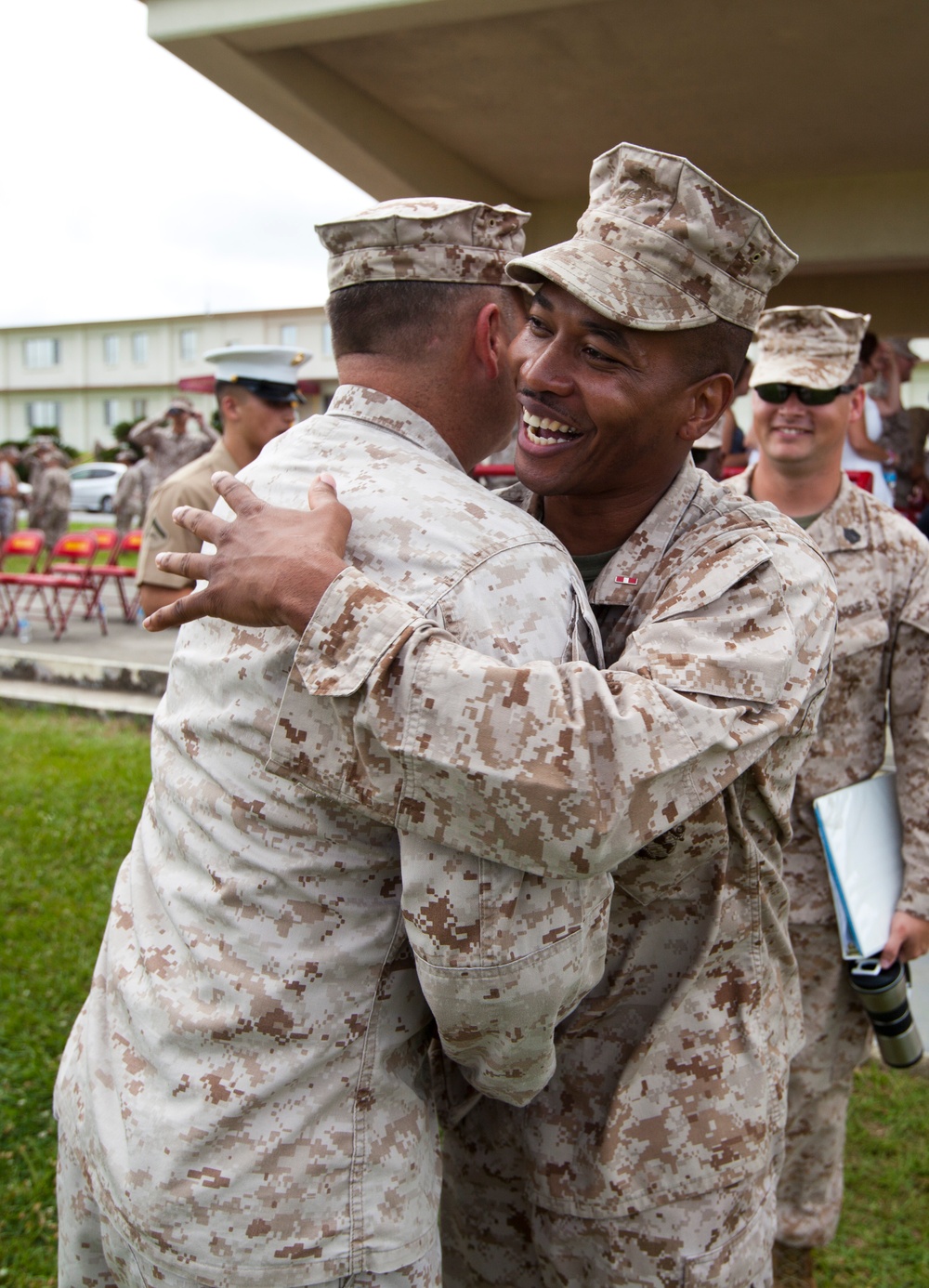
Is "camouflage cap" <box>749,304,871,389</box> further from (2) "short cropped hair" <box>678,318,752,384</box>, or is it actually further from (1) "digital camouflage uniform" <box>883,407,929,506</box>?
(1) "digital camouflage uniform" <box>883,407,929,506</box>

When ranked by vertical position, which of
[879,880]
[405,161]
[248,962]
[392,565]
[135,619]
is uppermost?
[405,161]

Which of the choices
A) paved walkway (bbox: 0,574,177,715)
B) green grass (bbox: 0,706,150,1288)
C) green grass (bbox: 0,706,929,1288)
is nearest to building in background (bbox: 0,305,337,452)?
paved walkway (bbox: 0,574,177,715)

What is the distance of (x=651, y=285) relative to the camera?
1.84m

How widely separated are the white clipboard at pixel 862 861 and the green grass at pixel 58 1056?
1.16 m

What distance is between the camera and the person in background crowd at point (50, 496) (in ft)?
58.4

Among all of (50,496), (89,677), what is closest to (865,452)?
(89,677)

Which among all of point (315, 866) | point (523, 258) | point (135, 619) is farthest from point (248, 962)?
point (135, 619)

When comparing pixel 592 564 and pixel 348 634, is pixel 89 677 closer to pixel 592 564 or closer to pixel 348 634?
pixel 592 564

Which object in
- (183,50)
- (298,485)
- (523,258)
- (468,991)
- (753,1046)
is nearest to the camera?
(468,991)

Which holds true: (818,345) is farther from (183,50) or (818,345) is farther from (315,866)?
(183,50)

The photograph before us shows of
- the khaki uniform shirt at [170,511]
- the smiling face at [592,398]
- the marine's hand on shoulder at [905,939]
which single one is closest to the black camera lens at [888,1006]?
the marine's hand on shoulder at [905,939]

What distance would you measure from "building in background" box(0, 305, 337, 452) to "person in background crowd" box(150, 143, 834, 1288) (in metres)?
50.2

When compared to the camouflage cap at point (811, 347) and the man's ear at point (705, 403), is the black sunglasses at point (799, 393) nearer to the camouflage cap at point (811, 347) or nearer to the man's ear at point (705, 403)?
the camouflage cap at point (811, 347)

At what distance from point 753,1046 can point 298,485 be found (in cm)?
132
